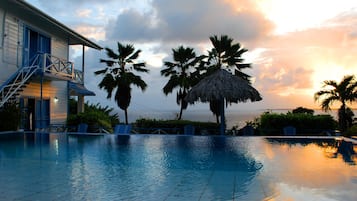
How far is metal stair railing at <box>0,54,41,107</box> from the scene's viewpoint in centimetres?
1392

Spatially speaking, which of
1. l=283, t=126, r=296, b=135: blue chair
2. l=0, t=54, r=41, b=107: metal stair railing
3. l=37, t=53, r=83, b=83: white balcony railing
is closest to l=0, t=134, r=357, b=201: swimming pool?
l=0, t=54, r=41, b=107: metal stair railing

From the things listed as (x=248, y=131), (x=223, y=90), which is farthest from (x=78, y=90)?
(x=248, y=131)

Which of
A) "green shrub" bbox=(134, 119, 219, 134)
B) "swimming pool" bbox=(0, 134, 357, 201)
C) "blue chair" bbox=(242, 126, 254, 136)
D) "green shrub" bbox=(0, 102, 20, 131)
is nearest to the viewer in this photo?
"swimming pool" bbox=(0, 134, 357, 201)

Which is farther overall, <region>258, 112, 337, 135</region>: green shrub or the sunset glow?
the sunset glow

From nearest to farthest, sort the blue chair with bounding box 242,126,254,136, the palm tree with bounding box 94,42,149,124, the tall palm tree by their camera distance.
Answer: the blue chair with bounding box 242,126,254,136 < the tall palm tree < the palm tree with bounding box 94,42,149,124

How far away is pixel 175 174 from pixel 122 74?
666 inches

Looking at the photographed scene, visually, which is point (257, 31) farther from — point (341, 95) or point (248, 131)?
point (248, 131)

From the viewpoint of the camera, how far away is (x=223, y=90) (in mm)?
15742

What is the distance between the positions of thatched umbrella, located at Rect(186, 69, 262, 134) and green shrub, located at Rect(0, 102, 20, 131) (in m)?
8.06

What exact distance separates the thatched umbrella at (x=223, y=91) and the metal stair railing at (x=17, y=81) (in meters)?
7.58

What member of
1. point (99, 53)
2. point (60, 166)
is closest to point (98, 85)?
point (99, 53)

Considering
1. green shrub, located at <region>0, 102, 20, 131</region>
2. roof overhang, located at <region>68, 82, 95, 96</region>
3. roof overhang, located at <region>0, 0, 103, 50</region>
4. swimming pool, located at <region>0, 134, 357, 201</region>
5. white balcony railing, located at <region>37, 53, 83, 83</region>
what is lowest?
swimming pool, located at <region>0, 134, 357, 201</region>

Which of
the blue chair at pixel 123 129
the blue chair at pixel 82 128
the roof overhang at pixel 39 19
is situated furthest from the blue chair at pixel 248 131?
the roof overhang at pixel 39 19

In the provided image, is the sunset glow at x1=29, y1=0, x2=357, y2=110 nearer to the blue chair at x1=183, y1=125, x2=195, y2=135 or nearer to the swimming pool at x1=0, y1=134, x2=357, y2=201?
the blue chair at x1=183, y1=125, x2=195, y2=135
